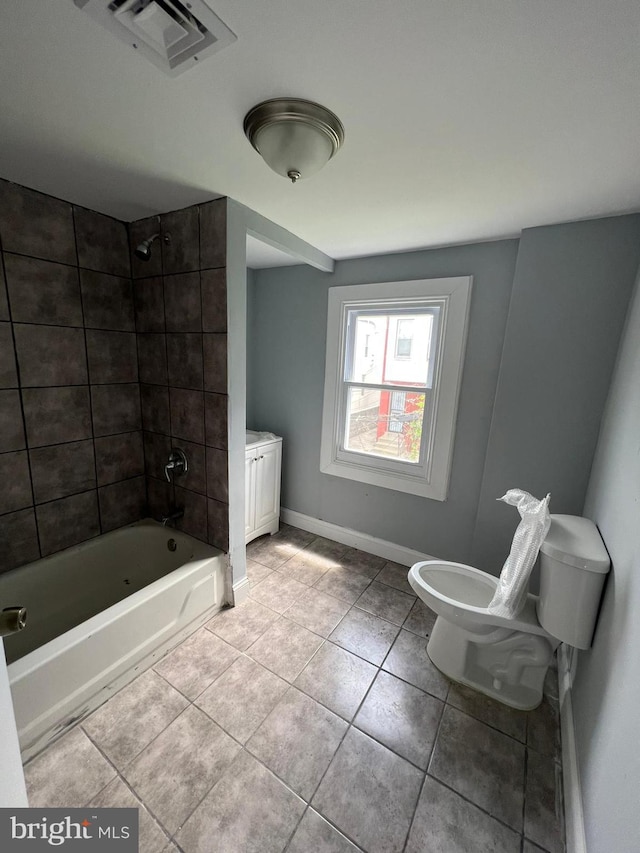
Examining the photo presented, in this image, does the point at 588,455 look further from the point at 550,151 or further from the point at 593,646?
the point at 550,151

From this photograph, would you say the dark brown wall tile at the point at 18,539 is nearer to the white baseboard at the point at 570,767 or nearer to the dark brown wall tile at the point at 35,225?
the dark brown wall tile at the point at 35,225

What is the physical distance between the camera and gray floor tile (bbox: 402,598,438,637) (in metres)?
1.89

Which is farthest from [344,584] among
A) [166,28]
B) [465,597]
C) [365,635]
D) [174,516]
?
[166,28]

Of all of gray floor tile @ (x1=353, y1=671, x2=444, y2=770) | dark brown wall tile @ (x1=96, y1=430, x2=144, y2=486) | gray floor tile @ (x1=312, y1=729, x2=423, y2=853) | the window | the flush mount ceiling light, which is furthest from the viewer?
the window

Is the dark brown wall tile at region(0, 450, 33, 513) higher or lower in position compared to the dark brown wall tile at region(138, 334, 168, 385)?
lower

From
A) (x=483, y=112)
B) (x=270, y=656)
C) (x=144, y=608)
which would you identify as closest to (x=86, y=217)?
(x=483, y=112)

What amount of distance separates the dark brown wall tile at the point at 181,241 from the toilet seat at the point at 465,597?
1.97 metres

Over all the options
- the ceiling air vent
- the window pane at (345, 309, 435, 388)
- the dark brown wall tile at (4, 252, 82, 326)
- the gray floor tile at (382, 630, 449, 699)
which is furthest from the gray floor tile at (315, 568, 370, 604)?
the ceiling air vent

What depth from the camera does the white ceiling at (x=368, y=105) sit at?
699 mm

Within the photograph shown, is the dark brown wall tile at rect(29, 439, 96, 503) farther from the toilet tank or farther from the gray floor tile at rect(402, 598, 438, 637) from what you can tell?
the toilet tank

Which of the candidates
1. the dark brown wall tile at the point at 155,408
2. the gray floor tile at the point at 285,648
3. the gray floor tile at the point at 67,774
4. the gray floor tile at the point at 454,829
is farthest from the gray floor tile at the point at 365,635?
the dark brown wall tile at the point at 155,408

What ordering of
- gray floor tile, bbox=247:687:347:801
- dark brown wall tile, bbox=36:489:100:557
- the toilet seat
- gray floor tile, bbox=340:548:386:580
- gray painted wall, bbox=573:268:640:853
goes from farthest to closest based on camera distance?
gray floor tile, bbox=340:548:386:580 → dark brown wall tile, bbox=36:489:100:557 → the toilet seat → gray floor tile, bbox=247:687:347:801 → gray painted wall, bbox=573:268:640:853

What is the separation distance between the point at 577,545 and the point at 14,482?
256cm

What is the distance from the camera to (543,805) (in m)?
1.15
